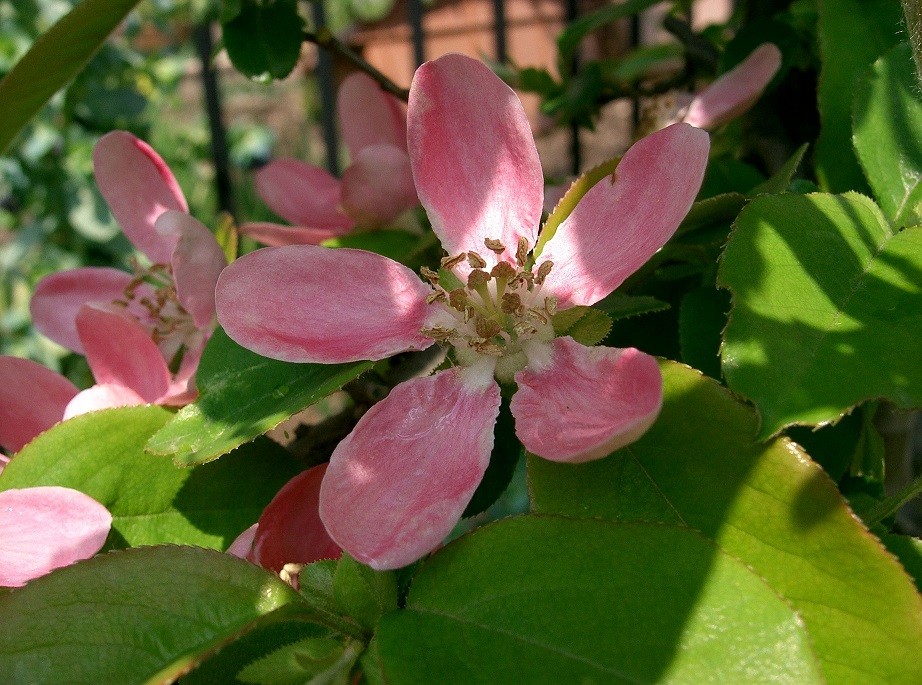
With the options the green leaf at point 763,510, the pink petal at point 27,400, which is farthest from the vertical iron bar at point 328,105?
the green leaf at point 763,510

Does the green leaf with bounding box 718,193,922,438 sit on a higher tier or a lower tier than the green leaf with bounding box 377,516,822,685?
higher

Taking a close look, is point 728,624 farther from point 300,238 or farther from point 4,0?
point 4,0

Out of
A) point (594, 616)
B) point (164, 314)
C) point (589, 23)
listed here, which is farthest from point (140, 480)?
point (589, 23)

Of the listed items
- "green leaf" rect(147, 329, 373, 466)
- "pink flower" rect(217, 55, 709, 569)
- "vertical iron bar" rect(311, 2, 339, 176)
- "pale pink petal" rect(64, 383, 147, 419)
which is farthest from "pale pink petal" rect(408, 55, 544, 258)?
"vertical iron bar" rect(311, 2, 339, 176)

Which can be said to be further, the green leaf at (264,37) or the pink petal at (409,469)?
the green leaf at (264,37)

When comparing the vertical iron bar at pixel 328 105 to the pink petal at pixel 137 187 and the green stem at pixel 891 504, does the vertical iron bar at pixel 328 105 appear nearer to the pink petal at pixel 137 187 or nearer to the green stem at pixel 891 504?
the pink petal at pixel 137 187

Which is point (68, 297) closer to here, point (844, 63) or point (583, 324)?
point (583, 324)

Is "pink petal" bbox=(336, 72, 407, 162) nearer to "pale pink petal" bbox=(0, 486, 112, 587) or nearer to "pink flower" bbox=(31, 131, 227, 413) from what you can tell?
"pink flower" bbox=(31, 131, 227, 413)
